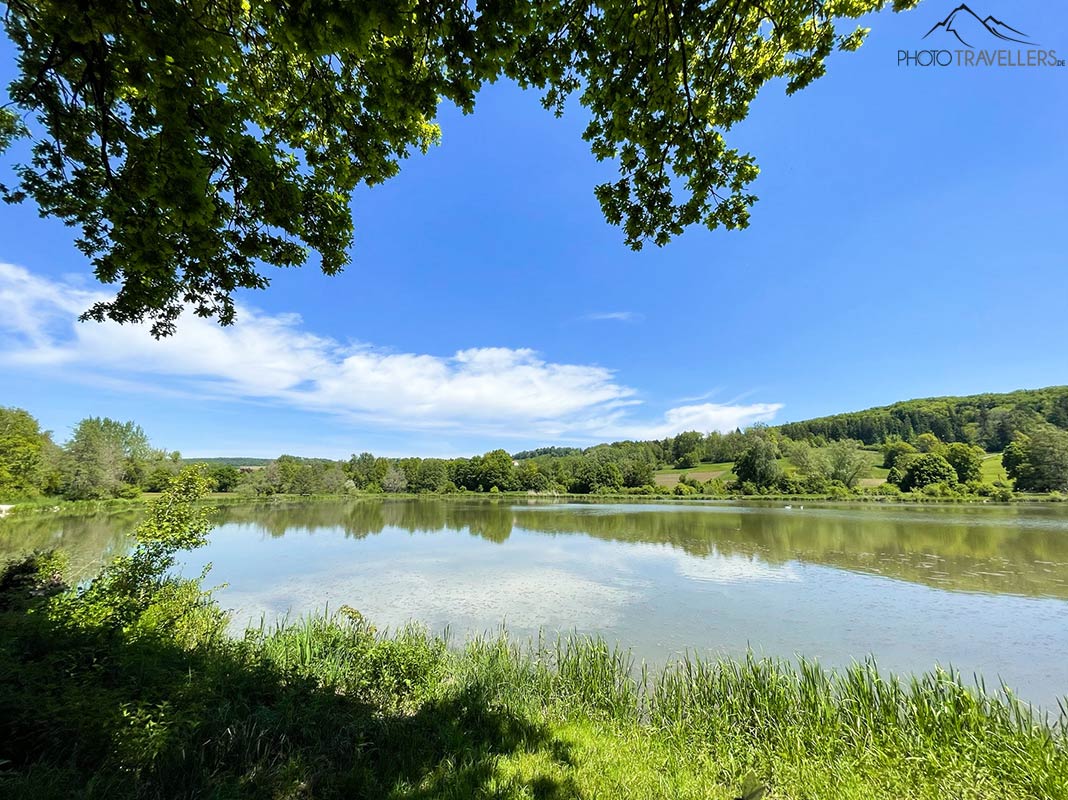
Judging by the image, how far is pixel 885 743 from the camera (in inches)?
189

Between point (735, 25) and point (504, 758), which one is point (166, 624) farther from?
point (735, 25)

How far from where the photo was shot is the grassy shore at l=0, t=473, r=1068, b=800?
117 inches

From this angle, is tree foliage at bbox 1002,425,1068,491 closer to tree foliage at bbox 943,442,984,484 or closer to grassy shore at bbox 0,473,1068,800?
tree foliage at bbox 943,442,984,484

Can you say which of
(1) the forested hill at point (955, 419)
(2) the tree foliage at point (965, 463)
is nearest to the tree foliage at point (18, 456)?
(2) the tree foliage at point (965, 463)

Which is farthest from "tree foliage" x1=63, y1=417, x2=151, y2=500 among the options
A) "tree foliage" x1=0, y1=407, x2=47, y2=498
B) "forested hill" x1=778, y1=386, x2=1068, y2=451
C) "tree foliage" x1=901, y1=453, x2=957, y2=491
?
"forested hill" x1=778, y1=386, x2=1068, y2=451

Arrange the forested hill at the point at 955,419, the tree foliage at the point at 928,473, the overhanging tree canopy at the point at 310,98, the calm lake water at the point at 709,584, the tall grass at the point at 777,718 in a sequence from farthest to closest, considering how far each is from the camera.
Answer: the forested hill at the point at 955,419 → the tree foliage at the point at 928,473 → the calm lake water at the point at 709,584 → the tall grass at the point at 777,718 → the overhanging tree canopy at the point at 310,98

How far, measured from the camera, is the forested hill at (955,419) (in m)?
72.9

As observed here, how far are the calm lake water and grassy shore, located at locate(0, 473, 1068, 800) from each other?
2.73 m

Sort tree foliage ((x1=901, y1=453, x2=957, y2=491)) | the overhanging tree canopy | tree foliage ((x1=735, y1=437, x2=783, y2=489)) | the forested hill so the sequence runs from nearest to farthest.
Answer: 1. the overhanging tree canopy
2. tree foliage ((x1=901, y1=453, x2=957, y2=491))
3. tree foliage ((x1=735, y1=437, x2=783, y2=489))
4. the forested hill

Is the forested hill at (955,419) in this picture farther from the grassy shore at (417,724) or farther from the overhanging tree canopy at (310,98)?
the overhanging tree canopy at (310,98)

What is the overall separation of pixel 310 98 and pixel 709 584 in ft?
51.3

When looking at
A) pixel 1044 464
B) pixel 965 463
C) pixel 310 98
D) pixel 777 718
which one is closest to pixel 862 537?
pixel 777 718

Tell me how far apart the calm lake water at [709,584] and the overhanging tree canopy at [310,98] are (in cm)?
854

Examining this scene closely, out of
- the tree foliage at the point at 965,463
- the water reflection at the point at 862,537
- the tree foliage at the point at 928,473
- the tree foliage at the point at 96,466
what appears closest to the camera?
the water reflection at the point at 862,537
